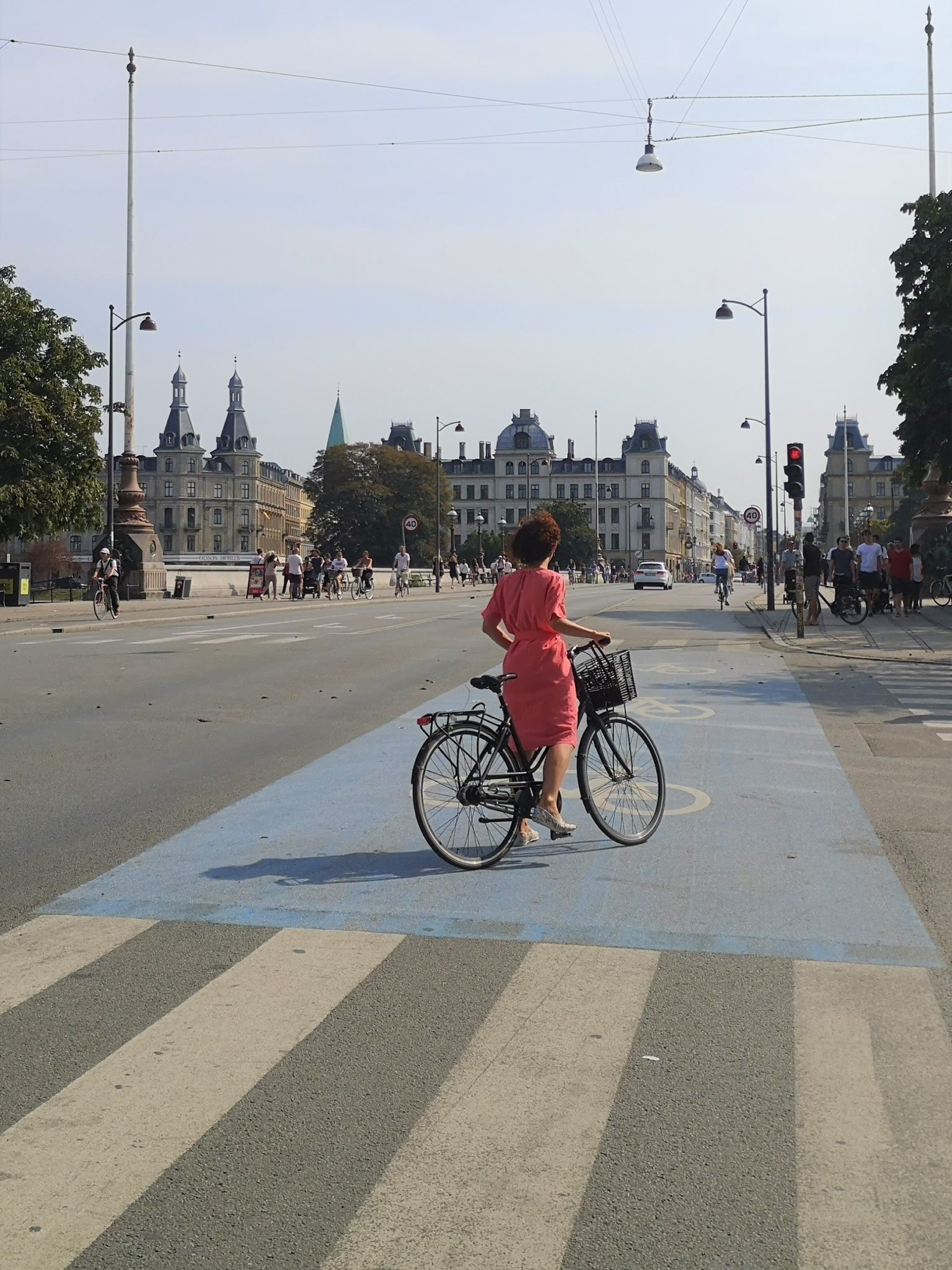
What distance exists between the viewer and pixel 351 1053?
14.4 ft

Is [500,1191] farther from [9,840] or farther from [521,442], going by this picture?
[521,442]

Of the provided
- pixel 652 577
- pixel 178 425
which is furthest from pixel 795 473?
pixel 178 425

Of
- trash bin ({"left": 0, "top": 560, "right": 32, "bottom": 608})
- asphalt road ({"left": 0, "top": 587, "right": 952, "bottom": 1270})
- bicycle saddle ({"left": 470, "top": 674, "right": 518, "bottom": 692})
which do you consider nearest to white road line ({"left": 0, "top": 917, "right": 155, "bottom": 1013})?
asphalt road ({"left": 0, "top": 587, "right": 952, "bottom": 1270})

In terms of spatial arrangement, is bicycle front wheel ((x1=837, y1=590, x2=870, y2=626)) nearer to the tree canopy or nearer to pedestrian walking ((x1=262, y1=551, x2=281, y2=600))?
pedestrian walking ((x1=262, y1=551, x2=281, y2=600))

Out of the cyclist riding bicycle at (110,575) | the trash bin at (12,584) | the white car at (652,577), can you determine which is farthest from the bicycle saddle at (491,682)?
the white car at (652,577)

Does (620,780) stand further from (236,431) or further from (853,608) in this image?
(236,431)

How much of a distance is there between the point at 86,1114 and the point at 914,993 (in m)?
2.81

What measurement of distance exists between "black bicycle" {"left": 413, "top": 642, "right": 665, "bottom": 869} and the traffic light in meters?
19.4

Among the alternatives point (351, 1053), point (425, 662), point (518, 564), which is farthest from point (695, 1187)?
point (425, 662)

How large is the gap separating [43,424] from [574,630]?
3208 cm

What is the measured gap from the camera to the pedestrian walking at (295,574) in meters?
49.9

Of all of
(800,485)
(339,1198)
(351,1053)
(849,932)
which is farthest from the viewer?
(800,485)

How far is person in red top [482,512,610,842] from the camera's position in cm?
708

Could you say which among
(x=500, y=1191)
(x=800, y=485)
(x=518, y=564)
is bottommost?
(x=500, y=1191)
